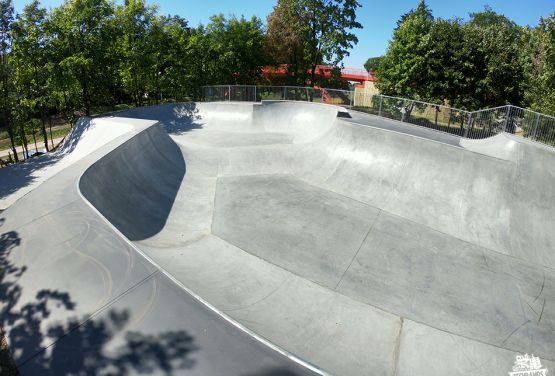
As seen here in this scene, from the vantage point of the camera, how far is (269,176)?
13.7 metres

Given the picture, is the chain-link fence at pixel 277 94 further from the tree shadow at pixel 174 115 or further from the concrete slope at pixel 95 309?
the concrete slope at pixel 95 309

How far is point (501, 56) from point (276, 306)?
23.4 meters

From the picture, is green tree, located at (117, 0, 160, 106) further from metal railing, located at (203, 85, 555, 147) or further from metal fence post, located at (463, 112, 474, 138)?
metal fence post, located at (463, 112, 474, 138)

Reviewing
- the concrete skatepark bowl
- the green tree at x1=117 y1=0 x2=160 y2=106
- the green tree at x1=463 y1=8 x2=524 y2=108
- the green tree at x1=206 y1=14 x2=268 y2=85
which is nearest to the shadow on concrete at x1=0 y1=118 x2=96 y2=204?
the concrete skatepark bowl

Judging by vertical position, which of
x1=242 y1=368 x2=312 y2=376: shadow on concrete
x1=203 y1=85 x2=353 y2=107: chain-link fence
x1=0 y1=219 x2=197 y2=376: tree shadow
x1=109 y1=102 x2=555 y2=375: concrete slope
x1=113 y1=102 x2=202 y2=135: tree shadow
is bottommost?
x1=109 y1=102 x2=555 y2=375: concrete slope

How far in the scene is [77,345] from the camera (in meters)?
3.71

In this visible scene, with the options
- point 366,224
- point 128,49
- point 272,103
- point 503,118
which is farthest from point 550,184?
point 128,49

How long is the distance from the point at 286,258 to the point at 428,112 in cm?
1210

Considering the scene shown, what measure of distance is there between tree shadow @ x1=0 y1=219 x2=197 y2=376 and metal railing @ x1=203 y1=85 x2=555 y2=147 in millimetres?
12668

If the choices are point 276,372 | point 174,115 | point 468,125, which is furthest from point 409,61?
point 276,372

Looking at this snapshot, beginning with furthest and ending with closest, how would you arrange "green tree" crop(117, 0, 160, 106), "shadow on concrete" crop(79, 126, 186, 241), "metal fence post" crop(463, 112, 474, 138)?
"green tree" crop(117, 0, 160, 106)
"metal fence post" crop(463, 112, 474, 138)
"shadow on concrete" crop(79, 126, 186, 241)

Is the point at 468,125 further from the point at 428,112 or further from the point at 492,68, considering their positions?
the point at 492,68

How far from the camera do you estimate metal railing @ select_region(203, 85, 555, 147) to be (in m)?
10.9

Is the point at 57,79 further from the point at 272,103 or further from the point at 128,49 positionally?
the point at 272,103
